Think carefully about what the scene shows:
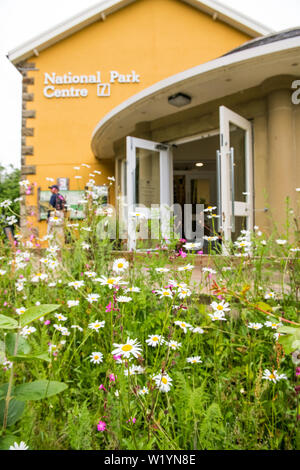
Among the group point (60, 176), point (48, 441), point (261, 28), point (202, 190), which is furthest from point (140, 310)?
point (261, 28)

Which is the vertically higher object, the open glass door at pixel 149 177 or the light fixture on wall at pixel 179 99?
the light fixture on wall at pixel 179 99

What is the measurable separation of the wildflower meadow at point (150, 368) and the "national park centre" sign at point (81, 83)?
292 inches

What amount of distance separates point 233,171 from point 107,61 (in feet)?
19.4

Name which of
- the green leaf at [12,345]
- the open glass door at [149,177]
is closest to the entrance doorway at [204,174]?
the open glass door at [149,177]

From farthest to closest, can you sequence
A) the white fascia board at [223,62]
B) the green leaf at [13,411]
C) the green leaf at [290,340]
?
the white fascia board at [223,62] < the green leaf at [13,411] < the green leaf at [290,340]

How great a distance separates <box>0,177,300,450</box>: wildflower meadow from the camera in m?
0.86

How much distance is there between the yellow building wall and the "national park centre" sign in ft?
0.26

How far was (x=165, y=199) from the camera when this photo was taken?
6.59 metres

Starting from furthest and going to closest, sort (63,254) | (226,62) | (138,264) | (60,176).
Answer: (60,176), (226,62), (63,254), (138,264)

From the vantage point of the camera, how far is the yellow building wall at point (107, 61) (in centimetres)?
860

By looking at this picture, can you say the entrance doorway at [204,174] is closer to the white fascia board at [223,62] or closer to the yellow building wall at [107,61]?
the white fascia board at [223,62]

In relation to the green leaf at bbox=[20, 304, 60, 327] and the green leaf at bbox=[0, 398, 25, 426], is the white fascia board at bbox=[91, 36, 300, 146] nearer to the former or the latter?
the green leaf at bbox=[20, 304, 60, 327]

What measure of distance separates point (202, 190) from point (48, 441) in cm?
980

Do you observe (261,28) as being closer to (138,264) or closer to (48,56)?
(48,56)
